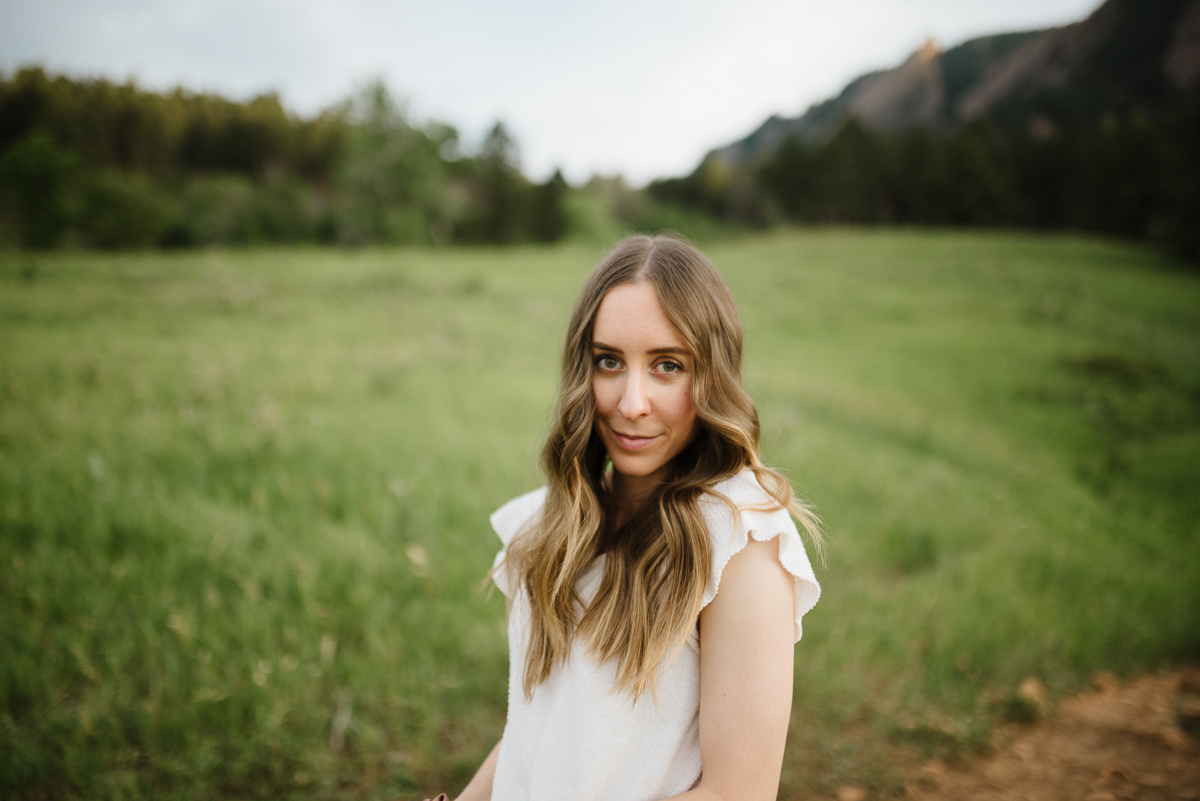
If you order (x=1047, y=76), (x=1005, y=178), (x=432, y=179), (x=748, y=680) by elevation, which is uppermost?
(x=1047, y=76)

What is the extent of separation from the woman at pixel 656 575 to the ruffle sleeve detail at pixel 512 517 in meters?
0.12

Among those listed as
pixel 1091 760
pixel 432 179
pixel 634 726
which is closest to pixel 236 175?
pixel 432 179

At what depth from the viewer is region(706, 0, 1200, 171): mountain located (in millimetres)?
18078

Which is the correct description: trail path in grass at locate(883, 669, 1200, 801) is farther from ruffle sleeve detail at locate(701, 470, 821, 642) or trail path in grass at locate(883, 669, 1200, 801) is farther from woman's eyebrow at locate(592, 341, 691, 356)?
woman's eyebrow at locate(592, 341, 691, 356)

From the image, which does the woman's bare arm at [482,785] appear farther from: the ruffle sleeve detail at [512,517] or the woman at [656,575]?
the ruffle sleeve detail at [512,517]

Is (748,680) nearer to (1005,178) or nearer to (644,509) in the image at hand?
(644,509)

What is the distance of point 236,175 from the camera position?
138 feet

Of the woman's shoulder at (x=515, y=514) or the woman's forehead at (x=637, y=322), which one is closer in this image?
the woman's forehead at (x=637, y=322)

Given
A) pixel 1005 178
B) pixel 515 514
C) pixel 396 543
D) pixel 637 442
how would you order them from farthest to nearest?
pixel 1005 178, pixel 396 543, pixel 515 514, pixel 637 442

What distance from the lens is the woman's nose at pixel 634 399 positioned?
4.66 ft

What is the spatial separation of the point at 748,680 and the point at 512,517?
96 centimetres

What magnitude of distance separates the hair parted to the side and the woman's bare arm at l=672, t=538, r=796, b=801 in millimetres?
82

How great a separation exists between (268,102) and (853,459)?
59063mm

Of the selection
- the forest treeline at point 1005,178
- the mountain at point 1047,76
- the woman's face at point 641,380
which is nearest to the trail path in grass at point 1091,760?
the woman's face at point 641,380
